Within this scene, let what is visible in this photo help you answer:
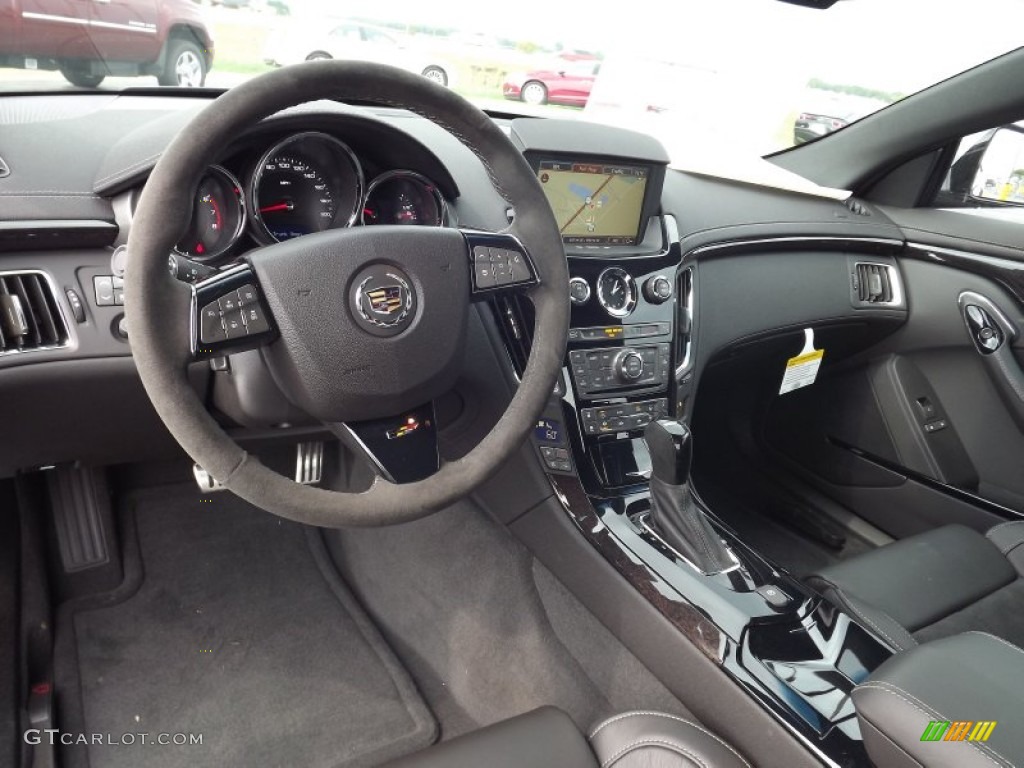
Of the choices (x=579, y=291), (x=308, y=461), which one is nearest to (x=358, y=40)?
(x=579, y=291)

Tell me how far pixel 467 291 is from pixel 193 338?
1.22 ft

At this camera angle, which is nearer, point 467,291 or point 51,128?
point 467,291

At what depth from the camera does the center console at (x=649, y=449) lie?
4.17ft

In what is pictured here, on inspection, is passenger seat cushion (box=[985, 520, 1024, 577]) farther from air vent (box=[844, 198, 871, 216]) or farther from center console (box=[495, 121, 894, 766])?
air vent (box=[844, 198, 871, 216])

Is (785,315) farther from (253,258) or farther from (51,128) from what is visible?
(51,128)

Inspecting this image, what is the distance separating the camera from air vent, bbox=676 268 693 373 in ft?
5.62

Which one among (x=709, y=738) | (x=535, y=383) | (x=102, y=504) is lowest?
(x=102, y=504)

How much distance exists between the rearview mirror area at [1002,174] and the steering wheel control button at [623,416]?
4.65 feet

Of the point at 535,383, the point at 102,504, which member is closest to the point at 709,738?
the point at 535,383

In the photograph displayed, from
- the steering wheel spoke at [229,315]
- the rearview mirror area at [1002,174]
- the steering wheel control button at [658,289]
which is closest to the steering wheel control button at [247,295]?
the steering wheel spoke at [229,315]

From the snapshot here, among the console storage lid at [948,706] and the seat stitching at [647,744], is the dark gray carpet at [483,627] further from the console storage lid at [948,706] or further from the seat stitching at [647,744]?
the console storage lid at [948,706]

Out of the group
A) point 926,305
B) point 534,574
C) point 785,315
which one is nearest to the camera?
point 534,574

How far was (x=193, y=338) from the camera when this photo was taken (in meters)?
0.91

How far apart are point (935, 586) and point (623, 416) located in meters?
0.69
